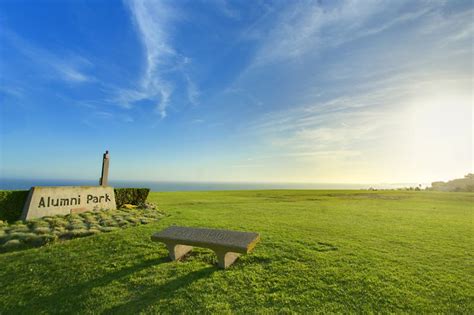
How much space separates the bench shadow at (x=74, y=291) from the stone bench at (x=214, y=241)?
592 millimetres

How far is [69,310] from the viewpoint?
13.1 feet

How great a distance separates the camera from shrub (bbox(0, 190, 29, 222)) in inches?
368

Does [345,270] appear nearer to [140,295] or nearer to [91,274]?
[140,295]

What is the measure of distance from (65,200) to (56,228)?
3203 millimetres

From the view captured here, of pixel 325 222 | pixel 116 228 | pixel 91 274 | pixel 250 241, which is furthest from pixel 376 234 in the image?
pixel 116 228

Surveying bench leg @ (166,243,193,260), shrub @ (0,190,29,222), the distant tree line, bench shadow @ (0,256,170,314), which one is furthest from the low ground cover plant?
the distant tree line

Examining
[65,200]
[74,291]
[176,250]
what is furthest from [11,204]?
[176,250]

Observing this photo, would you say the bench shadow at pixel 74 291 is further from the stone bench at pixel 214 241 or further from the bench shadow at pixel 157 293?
the bench shadow at pixel 157 293

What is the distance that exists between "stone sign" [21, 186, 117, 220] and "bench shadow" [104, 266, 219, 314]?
829cm

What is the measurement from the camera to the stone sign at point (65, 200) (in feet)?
31.4

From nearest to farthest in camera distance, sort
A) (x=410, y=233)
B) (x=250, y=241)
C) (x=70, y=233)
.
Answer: (x=250, y=241) → (x=70, y=233) → (x=410, y=233)

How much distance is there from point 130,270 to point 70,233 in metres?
3.83

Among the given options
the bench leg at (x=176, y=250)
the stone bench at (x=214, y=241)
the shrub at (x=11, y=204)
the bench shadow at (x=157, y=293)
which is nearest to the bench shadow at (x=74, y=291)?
the bench leg at (x=176, y=250)

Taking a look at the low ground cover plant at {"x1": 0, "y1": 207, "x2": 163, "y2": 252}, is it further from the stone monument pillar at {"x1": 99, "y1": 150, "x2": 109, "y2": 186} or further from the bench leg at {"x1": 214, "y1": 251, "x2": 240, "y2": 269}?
the bench leg at {"x1": 214, "y1": 251, "x2": 240, "y2": 269}
